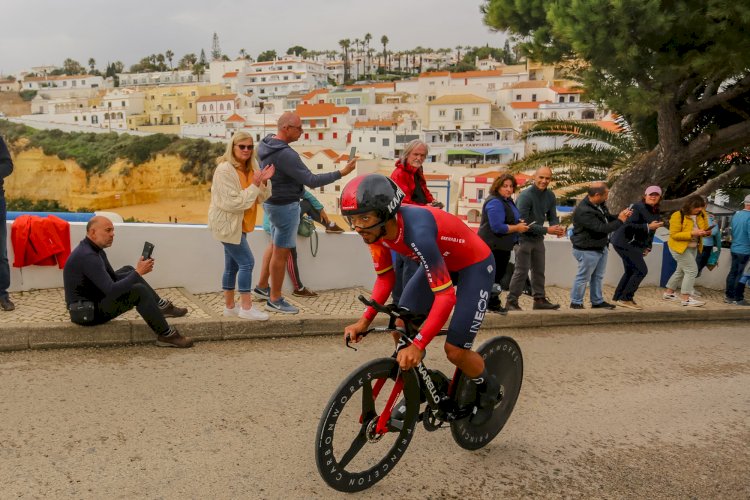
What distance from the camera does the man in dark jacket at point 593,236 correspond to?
7.51 m

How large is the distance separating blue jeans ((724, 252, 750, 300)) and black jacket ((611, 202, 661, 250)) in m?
1.91

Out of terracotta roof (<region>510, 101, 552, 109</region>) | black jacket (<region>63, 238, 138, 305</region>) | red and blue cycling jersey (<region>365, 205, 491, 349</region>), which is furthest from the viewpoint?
terracotta roof (<region>510, 101, 552, 109</region>)

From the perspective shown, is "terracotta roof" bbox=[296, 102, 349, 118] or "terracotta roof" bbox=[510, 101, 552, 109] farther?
"terracotta roof" bbox=[296, 102, 349, 118]

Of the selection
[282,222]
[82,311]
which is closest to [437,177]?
[282,222]

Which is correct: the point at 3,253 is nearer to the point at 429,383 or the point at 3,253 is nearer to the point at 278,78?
the point at 429,383

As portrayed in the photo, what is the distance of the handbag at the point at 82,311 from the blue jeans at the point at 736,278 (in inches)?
339

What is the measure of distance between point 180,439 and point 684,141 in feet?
40.9

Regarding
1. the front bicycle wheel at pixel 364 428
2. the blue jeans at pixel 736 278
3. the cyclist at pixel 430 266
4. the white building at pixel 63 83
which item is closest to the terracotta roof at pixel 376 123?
the blue jeans at pixel 736 278

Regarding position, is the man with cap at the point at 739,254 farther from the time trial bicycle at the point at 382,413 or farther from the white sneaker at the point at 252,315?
the white sneaker at the point at 252,315

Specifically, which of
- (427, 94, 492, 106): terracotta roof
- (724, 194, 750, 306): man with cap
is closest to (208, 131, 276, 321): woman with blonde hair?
(724, 194, 750, 306): man with cap

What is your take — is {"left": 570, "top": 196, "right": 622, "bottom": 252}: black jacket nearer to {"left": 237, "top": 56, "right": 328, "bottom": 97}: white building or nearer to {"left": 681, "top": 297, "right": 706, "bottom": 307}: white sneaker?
{"left": 681, "top": 297, "right": 706, "bottom": 307}: white sneaker

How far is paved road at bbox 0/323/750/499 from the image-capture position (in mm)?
3629

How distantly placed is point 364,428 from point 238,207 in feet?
10.8

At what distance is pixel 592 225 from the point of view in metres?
7.49
